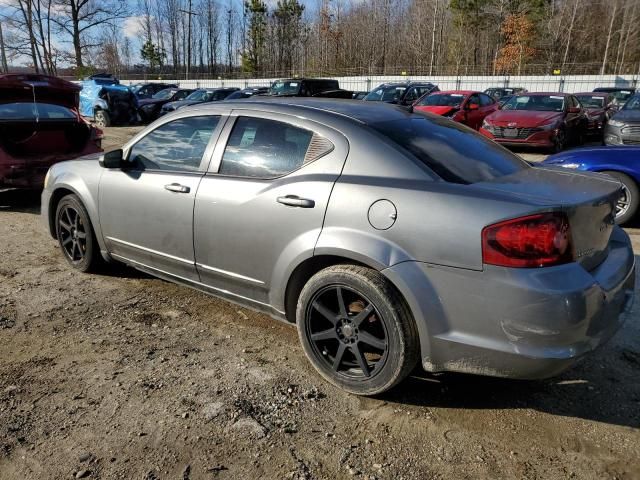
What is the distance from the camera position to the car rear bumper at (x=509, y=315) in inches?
88.5

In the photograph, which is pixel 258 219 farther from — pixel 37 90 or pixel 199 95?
pixel 199 95

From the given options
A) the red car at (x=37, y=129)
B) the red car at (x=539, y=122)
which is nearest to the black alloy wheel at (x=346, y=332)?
the red car at (x=37, y=129)

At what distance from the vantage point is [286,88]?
20.2m

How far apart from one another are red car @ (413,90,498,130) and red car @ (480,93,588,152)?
3.50ft

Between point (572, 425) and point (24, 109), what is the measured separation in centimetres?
780

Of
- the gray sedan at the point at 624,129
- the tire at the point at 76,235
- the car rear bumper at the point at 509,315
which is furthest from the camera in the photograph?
the gray sedan at the point at 624,129

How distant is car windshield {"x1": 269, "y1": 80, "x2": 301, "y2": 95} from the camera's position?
64.8 feet

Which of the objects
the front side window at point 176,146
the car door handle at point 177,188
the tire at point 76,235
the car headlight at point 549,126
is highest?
the front side window at point 176,146

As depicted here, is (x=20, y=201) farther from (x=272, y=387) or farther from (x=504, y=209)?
(x=504, y=209)

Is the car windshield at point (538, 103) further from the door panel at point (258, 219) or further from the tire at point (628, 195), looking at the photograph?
the door panel at point (258, 219)

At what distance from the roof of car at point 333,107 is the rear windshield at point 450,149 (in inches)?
3.9

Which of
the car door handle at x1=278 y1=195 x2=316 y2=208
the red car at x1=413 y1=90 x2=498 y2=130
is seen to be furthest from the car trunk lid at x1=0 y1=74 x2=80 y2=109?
the red car at x1=413 y1=90 x2=498 y2=130

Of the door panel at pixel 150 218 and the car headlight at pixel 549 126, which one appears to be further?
the car headlight at pixel 549 126

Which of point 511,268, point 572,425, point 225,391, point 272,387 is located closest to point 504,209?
point 511,268
